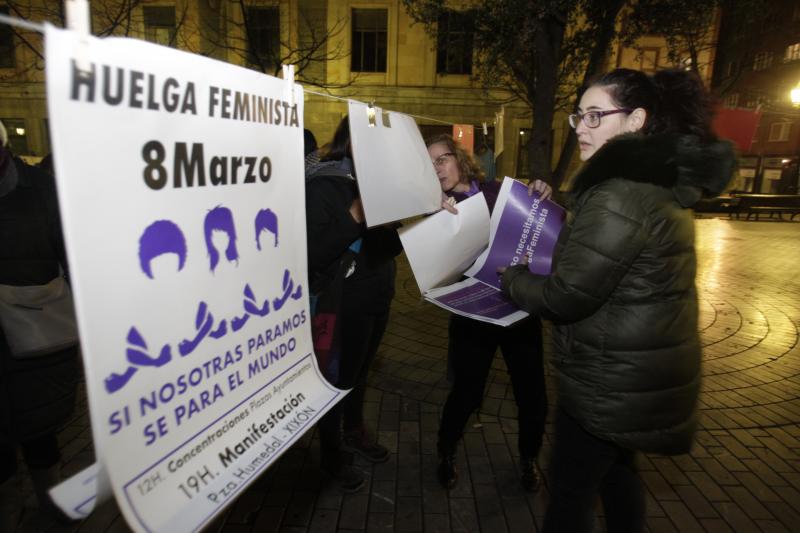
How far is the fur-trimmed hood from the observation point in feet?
4.99

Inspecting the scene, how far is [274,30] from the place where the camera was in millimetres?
19547

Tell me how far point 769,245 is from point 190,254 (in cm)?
1387

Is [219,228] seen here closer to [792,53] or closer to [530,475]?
[530,475]

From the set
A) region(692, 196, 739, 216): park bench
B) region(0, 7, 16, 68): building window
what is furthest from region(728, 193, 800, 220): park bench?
region(0, 7, 16, 68): building window

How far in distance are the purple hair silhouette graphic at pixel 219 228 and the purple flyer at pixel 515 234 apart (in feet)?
A: 5.08

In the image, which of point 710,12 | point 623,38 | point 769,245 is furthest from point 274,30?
point 769,245

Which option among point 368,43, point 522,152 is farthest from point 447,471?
point 368,43

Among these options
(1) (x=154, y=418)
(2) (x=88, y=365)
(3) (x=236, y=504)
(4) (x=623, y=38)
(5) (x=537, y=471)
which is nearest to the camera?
(2) (x=88, y=365)

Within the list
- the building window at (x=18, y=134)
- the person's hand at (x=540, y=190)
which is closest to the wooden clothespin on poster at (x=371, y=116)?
the person's hand at (x=540, y=190)

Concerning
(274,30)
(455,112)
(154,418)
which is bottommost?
(154,418)

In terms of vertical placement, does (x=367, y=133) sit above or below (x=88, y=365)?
above

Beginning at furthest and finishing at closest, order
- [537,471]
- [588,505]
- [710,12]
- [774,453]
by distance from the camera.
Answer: [710,12] < [774,453] < [537,471] < [588,505]

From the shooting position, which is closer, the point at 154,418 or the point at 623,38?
the point at 154,418

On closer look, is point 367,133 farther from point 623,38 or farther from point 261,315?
point 623,38
